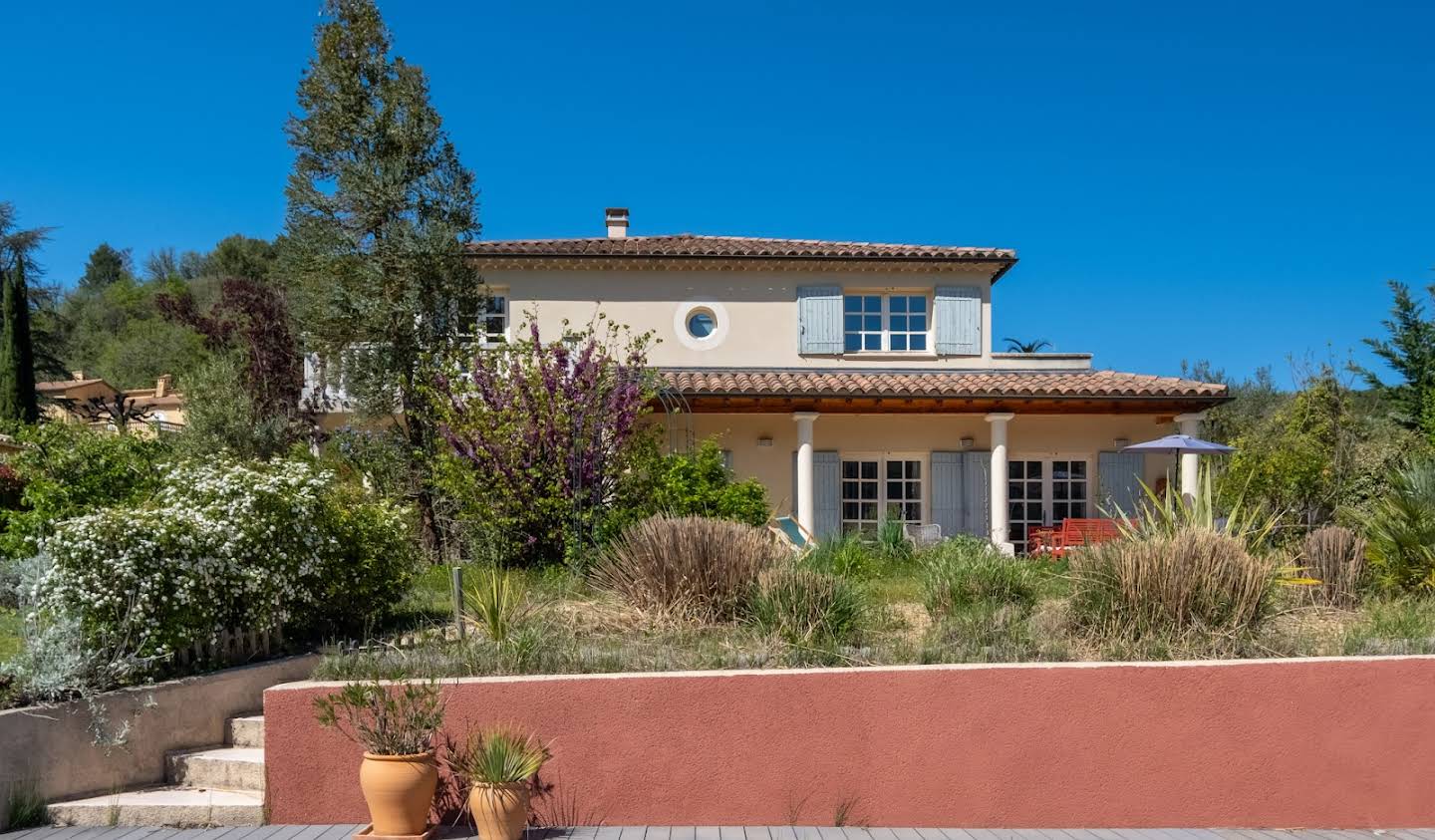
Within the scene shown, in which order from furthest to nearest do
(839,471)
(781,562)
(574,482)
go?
(839,471), (574,482), (781,562)

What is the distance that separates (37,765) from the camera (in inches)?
236

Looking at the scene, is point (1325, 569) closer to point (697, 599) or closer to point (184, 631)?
point (697, 599)

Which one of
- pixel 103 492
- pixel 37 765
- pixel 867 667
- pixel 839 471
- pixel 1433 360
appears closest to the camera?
pixel 37 765

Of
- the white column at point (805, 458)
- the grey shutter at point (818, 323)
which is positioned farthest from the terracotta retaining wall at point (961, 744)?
the grey shutter at point (818, 323)

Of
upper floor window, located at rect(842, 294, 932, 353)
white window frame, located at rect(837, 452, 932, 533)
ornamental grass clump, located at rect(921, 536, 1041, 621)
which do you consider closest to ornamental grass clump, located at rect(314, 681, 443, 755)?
ornamental grass clump, located at rect(921, 536, 1041, 621)

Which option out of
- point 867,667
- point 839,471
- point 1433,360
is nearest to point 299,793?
point 867,667

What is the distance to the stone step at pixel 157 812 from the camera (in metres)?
6.01

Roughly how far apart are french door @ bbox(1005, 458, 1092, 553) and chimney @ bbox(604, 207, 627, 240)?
8099 mm

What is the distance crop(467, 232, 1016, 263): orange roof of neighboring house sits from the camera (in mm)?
16844

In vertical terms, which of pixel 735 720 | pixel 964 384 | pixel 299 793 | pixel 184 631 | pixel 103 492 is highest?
pixel 964 384

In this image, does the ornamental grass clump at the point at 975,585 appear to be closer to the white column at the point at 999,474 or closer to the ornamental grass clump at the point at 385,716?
the ornamental grass clump at the point at 385,716

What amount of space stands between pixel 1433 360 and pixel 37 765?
24401 millimetres

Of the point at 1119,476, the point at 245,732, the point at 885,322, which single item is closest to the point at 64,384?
the point at 885,322

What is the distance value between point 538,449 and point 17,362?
63.0 ft
